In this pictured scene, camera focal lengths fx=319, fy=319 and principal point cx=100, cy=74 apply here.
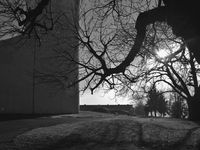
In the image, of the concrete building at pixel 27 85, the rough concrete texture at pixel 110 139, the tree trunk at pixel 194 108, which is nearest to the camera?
the rough concrete texture at pixel 110 139

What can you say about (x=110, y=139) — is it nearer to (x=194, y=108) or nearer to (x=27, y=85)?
(x=194, y=108)

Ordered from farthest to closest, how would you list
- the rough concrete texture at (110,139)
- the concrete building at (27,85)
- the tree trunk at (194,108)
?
the concrete building at (27,85), the tree trunk at (194,108), the rough concrete texture at (110,139)

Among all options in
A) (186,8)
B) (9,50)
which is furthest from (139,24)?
(9,50)

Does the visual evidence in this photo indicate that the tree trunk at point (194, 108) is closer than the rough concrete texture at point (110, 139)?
No

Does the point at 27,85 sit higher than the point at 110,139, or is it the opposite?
the point at 27,85

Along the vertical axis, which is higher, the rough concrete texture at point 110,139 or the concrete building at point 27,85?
the concrete building at point 27,85

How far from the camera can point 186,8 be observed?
17.4ft

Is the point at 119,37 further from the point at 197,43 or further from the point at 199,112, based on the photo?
the point at 199,112

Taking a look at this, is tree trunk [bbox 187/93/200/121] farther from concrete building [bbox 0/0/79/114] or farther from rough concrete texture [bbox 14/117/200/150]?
concrete building [bbox 0/0/79/114]

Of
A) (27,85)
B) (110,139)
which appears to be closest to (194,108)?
(110,139)

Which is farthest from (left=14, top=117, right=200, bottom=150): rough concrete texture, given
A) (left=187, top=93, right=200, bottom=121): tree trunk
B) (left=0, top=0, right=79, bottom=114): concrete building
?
(left=0, top=0, right=79, bottom=114): concrete building

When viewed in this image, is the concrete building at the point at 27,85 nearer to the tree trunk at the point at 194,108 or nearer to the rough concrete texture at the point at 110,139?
the tree trunk at the point at 194,108

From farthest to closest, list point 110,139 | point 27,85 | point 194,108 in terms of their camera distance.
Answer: point 27,85 → point 194,108 → point 110,139

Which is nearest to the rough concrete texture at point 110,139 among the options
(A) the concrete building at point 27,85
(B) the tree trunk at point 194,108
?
(B) the tree trunk at point 194,108
